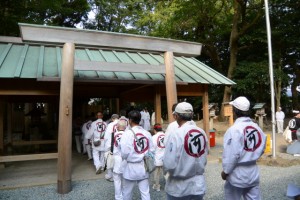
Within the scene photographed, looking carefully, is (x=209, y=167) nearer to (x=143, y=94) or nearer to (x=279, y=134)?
(x=143, y=94)

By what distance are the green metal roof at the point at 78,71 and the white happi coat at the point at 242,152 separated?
151 inches

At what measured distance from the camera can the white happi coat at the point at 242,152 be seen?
11.1ft

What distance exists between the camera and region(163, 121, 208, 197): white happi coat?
3.00 meters

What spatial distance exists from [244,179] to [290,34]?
19406 mm

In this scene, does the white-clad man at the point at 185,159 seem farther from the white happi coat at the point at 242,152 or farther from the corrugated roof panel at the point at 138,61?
the corrugated roof panel at the point at 138,61

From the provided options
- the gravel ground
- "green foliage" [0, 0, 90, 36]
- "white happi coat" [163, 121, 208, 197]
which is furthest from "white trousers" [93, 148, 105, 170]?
"green foliage" [0, 0, 90, 36]

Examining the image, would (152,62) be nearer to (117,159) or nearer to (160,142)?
(160,142)

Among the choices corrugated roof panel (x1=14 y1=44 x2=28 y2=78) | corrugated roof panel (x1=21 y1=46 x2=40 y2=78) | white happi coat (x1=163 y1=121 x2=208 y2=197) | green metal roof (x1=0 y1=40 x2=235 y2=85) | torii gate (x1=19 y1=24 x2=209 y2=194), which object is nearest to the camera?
white happi coat (x1=163 y1=121 x2=208 y2=197)

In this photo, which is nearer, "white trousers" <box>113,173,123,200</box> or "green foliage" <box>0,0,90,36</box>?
"white trousers" <box>113,173,123,200</box>

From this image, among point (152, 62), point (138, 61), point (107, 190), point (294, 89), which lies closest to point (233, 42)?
point (294, 89)

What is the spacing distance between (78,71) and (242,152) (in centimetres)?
586

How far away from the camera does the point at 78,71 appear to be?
26.1 feet

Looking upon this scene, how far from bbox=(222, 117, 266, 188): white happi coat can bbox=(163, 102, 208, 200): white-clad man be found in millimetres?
391

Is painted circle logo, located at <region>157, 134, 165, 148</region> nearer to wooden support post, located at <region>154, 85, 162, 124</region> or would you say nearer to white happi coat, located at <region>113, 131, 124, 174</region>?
white happi coat, located at <region>113, 131, 124, 174</region>
